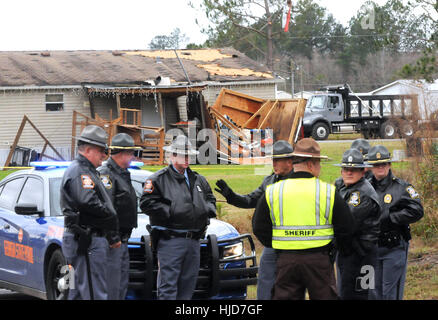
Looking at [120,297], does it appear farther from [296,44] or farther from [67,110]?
[296,44]

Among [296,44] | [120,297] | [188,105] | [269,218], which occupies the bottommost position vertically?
[120,297]

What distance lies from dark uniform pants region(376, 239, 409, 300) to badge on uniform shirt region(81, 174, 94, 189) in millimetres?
2697

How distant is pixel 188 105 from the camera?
1067 inches

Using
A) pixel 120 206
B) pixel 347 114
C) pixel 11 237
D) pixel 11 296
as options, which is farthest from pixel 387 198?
pixel 347 114

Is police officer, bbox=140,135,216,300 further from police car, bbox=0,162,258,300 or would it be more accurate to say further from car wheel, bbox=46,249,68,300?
car wheel, bbox=46,249,68,300

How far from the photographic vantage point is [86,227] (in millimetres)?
6328

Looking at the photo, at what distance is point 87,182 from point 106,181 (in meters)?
0.68

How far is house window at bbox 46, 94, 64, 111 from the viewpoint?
29188 millimetres

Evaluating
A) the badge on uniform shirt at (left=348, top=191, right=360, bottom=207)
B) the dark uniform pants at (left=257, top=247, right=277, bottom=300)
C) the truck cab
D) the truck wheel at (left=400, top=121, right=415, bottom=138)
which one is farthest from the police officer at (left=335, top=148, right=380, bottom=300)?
the truck cab

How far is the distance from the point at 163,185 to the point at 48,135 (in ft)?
76.9

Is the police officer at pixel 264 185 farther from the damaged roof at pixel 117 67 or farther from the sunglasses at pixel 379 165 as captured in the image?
the damaged roof at pixel 117 67

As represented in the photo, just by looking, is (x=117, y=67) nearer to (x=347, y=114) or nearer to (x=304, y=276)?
(x=347, y=114)

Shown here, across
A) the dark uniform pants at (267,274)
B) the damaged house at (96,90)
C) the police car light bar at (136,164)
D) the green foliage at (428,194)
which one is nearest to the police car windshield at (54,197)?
the police car light bar at (136,164)
